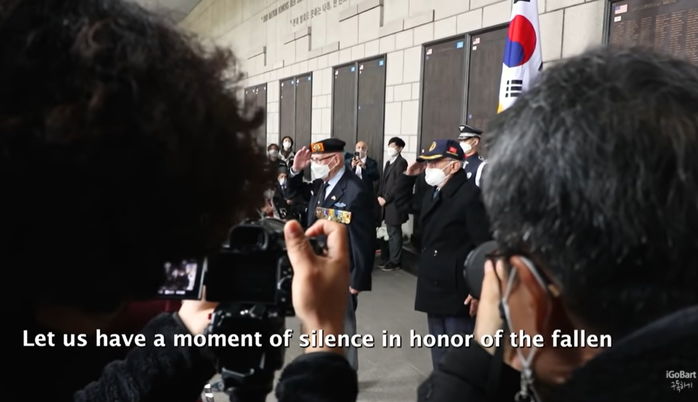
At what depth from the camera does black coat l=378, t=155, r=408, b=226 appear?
5.38m

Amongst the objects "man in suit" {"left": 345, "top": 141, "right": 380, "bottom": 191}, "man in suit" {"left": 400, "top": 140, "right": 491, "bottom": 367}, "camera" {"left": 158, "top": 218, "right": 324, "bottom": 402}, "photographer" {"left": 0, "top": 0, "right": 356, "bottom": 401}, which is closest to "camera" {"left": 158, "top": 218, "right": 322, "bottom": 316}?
"camera" {"left": 158, "top": 218, "right": 324, "bottom": 402}

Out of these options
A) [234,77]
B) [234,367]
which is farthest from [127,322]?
[234,77]

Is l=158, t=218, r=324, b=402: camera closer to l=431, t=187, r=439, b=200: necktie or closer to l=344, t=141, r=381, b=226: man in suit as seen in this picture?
l=431, t=187, r=439, b=200: necktie

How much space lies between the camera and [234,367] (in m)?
0.76

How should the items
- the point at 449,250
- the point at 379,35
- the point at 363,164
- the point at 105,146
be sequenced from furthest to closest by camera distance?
the point at 379,35 < the point at 363,164 < the point at 449,250 < the point at 105,146

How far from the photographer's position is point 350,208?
313cm

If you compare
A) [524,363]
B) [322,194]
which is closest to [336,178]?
[322,194]

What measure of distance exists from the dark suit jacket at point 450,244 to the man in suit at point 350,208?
355mm

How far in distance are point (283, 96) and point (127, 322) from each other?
8.94 meters

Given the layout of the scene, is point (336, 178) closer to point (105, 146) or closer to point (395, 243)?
point (395, 243)

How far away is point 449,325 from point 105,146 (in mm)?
2535

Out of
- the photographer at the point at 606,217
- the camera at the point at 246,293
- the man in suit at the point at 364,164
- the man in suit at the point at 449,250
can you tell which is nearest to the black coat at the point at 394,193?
the man in suit at the point at 364,164

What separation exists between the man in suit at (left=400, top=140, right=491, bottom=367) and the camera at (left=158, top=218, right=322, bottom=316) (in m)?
1.93

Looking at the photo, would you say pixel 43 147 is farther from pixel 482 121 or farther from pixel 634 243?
pixel 482 121
